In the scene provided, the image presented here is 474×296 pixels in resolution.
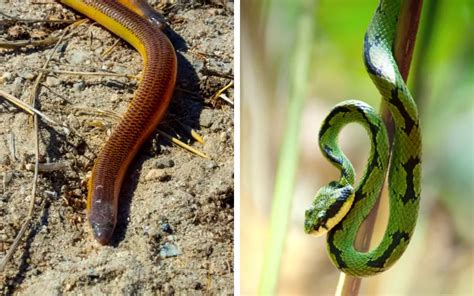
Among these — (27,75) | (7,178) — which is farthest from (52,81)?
(7,178)

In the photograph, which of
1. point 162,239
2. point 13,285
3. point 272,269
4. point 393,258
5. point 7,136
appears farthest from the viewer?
point 7,136

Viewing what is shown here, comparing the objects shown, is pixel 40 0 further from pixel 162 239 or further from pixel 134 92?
pixel 162 239

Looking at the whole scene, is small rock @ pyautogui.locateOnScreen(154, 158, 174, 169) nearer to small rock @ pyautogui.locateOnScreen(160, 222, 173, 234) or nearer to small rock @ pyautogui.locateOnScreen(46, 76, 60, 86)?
small rock @ pyautogui.locateOnScreen(160, 222, 173, 234)

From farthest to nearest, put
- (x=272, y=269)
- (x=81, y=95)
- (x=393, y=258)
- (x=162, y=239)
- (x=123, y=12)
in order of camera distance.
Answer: (x=123, y=12)
(x=81, y=95)
(x=162, y=239)
(x=272, y=269)
(x=393, y=258)

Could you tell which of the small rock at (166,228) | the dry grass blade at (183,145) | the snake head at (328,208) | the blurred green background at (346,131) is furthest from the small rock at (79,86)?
the snake head at (328,208)

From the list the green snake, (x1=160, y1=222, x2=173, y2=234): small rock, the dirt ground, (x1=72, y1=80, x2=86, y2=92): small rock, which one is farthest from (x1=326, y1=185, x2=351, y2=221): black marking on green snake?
(x1=72, y1=80, x2=86, y2=92): small rock

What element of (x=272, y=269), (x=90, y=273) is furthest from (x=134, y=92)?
(x=272, y=269)

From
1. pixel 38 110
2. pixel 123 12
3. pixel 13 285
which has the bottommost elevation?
pixel 13 285
